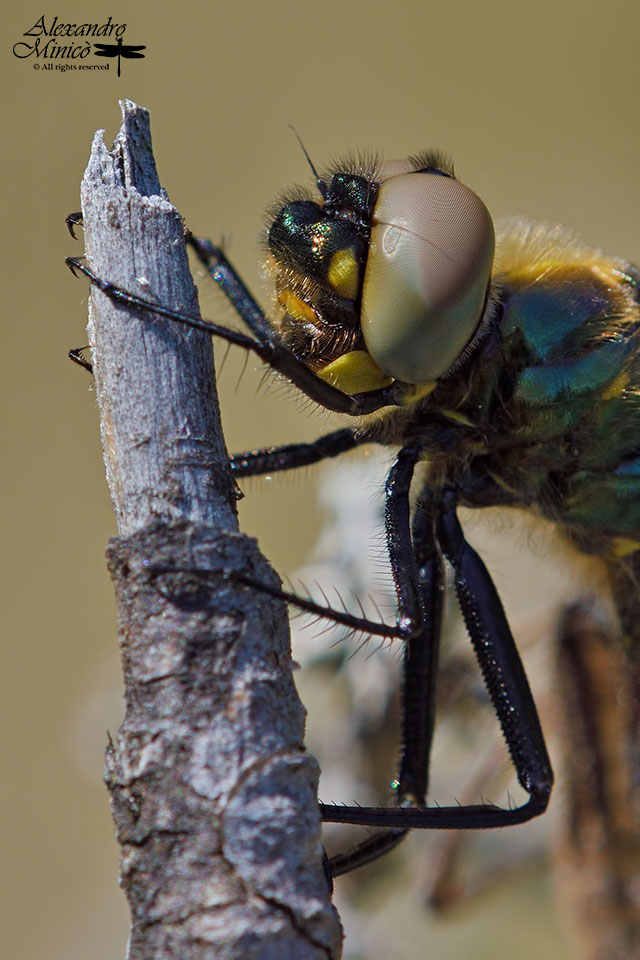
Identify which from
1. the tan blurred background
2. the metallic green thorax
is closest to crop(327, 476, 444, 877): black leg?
the metallic green thorax

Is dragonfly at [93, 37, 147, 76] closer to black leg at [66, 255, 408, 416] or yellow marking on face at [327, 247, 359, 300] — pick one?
black leg at [66, 255, 408, 416]

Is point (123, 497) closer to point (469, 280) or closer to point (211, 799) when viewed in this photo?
point (211, 799)

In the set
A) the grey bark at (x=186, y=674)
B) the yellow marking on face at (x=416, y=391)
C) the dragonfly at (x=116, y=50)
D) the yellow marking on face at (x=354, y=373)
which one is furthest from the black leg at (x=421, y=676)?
the dragonfly at (x=116, y=50)

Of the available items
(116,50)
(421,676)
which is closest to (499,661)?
(421,676)

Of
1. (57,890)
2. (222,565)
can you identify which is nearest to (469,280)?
(222,565)

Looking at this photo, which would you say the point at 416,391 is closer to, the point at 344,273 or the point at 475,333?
the point at 475,333

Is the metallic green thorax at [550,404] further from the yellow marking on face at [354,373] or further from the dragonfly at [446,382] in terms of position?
the yellow marking on face at [354,373]

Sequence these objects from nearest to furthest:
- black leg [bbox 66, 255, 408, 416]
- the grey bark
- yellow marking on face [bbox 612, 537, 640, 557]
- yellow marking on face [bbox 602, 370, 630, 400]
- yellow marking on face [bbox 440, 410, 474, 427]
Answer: the grey bark
black leg [bbox 66, 255, 408, 416]
yellow marking on face [bbox 440, 410, 474, 427]
yellow marking on face [bbox 602, 370, 630, 400]
yellow marking on face [bbox 612, 537, 640, 557]
